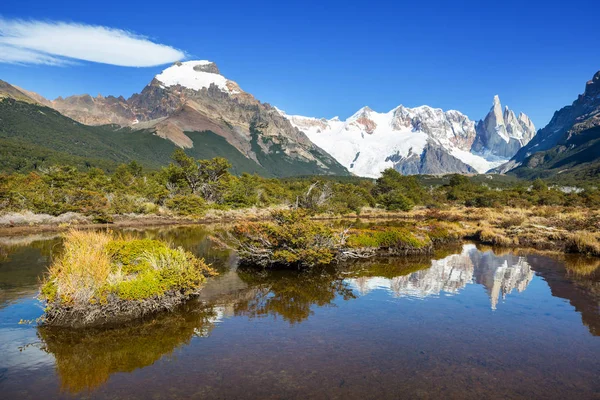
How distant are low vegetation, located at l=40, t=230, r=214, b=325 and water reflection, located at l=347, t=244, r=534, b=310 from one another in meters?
7.30

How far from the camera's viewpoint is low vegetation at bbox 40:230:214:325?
34.9 feet

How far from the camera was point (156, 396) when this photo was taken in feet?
24.2

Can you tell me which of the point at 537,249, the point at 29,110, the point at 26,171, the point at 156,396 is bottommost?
the point at 156,396

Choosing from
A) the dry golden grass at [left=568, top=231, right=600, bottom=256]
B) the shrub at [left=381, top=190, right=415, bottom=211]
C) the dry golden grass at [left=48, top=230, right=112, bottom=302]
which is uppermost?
the shrub at [left=381, top=190, right=415, bottom=211]

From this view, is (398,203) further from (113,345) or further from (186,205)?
(113,345)

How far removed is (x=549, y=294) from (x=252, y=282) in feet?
41.0

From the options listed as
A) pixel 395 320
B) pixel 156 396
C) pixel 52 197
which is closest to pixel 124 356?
pixel 156 396

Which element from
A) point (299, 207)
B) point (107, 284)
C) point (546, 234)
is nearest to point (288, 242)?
point (107, 284)

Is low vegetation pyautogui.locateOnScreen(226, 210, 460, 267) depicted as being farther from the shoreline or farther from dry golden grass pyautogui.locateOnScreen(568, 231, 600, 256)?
dry golden grass pyautogui.locateOnScreen(568, 231, 600, 256)

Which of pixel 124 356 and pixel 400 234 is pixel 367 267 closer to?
pixel 400 234

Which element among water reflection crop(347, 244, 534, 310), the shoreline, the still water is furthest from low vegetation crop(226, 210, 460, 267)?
the shoreline

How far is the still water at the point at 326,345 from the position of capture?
785 centimetres

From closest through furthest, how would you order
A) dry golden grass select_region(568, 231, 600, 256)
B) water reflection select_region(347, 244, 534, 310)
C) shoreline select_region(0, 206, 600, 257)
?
water reflection select_region(347, 244, 534, 310) → dry golden grass select_region(568, 231, 600, 256) → shoreline select_region(0, 206, 600, 257)

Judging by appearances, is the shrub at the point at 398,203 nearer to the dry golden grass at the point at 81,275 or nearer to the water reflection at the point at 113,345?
the water reflection at the point at 113,345
